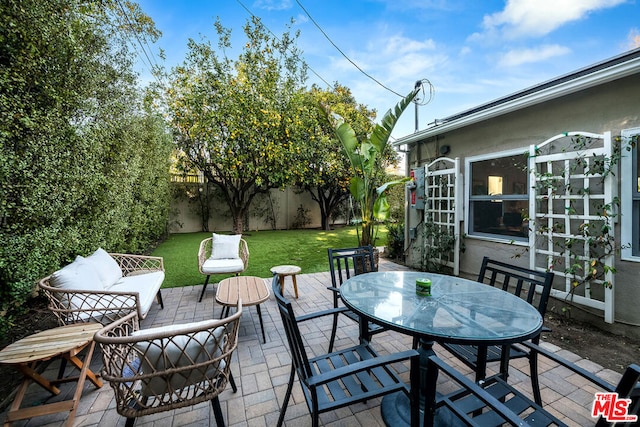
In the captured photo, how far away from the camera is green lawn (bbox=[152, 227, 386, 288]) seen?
18.3ft

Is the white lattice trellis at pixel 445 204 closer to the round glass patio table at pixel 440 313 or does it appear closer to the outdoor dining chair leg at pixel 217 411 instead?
the round glass patio table at pixel 440 313

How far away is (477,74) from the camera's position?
749 centimetres

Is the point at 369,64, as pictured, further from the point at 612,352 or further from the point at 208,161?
the point at 612,352

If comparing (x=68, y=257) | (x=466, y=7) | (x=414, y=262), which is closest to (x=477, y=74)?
(x=466, y=7)

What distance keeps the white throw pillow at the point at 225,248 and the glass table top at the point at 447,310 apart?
119 inches

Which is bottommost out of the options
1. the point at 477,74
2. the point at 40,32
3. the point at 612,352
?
the point at 612,352

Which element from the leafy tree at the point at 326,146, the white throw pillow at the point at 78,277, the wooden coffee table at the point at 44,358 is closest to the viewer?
the wooden coffee table at the point at 44,358

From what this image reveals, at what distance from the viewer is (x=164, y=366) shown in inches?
61.2

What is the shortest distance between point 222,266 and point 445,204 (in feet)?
15.2

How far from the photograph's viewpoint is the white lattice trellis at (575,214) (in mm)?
3221

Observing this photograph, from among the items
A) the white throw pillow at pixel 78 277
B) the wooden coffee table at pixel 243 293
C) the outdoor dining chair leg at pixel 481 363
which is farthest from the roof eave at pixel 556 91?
the white throw pillow at pixel 78 277

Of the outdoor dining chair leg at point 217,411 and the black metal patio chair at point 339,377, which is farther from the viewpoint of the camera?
the outdoor dining chair leg at point 217,411

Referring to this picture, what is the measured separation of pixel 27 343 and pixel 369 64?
950 centimetres

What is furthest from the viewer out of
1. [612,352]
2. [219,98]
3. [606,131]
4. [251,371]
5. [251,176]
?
[251,176]
